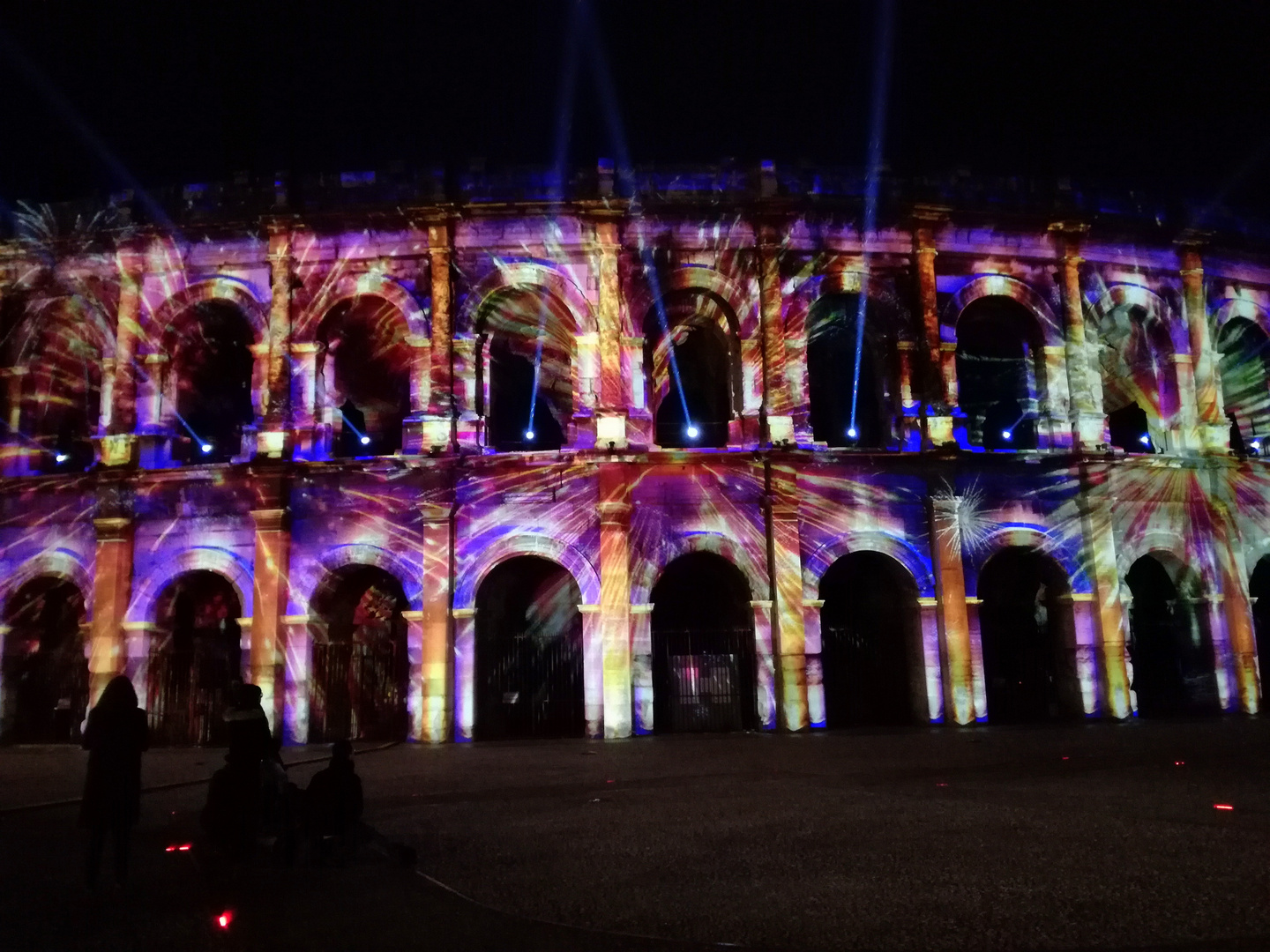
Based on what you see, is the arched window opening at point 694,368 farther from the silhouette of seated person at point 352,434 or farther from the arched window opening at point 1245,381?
the arched window opening at point 1245,381

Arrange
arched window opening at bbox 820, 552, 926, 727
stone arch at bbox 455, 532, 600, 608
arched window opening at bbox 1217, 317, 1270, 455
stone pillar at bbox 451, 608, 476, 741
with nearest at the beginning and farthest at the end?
stone pillar at bbox 451, 608, 476, 741
stone arch at bbox 455, 532, 600, 608
arched window opening at bbox 820, 552, 926, 727
arched window opening at bbox 1217, 317, 1270, 455

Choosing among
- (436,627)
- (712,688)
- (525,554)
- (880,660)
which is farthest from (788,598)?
(436,627)

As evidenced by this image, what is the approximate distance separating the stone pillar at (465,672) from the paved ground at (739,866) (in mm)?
4298

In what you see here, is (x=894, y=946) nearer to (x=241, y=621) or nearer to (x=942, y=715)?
(x=942, y=715)

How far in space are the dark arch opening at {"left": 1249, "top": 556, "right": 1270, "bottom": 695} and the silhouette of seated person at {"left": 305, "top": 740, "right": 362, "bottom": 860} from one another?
660 inches

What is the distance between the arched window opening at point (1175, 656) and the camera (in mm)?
16594

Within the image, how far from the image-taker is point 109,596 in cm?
1570

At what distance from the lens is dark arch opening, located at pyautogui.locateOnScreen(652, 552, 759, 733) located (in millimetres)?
15609

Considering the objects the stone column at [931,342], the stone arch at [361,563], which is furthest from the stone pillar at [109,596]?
the stone column at [931,342]

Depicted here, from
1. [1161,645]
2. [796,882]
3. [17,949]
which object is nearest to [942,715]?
[1161,645]

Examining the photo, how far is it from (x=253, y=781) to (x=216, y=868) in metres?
0.61

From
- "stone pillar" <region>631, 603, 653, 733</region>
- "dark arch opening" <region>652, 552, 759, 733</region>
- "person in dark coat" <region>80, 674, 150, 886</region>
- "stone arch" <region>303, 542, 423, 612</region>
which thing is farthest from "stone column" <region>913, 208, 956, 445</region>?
"person in dark coat" <region>80, 674, 150, 886</region>

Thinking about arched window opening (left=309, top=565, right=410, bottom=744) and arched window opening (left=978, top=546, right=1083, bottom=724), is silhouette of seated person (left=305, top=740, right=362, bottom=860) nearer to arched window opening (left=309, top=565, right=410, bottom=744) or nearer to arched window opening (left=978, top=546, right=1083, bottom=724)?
arched window opening (left=309, top=565, right=410, bottom=744)

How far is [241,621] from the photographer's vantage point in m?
15.3
